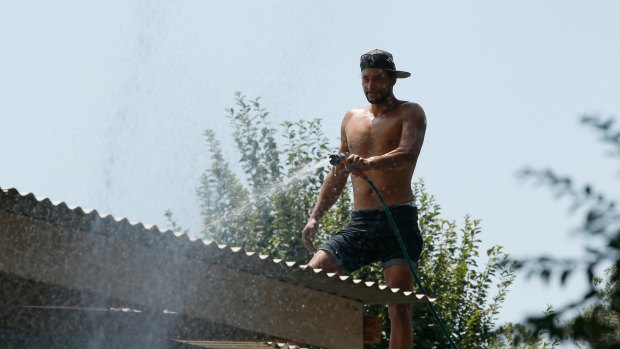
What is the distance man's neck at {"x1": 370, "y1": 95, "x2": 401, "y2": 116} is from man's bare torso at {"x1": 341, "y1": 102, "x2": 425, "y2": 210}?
0.06ft

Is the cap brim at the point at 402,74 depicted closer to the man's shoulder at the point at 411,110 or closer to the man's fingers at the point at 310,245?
the man's shoulder at the point at 411,110

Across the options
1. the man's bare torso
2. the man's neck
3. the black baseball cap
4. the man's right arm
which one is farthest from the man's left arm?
the man's right arm

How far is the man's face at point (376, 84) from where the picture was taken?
631 centimetres

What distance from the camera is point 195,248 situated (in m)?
5.26

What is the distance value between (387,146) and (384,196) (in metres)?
0.27

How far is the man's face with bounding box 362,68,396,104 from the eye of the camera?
6309 millimetres

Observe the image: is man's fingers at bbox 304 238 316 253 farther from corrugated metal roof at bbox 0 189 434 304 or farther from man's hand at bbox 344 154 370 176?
man's hand at bbox 344 154 370 176

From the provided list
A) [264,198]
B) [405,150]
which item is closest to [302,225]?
[264,198]

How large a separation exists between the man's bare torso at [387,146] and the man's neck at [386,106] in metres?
0.02

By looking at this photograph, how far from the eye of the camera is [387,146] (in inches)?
247

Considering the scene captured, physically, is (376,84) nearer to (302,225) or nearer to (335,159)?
(335,159)

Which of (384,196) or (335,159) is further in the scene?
(384,196)

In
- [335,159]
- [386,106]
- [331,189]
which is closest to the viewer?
[335,159]

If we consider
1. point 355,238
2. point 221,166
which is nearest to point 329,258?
point 355,238
